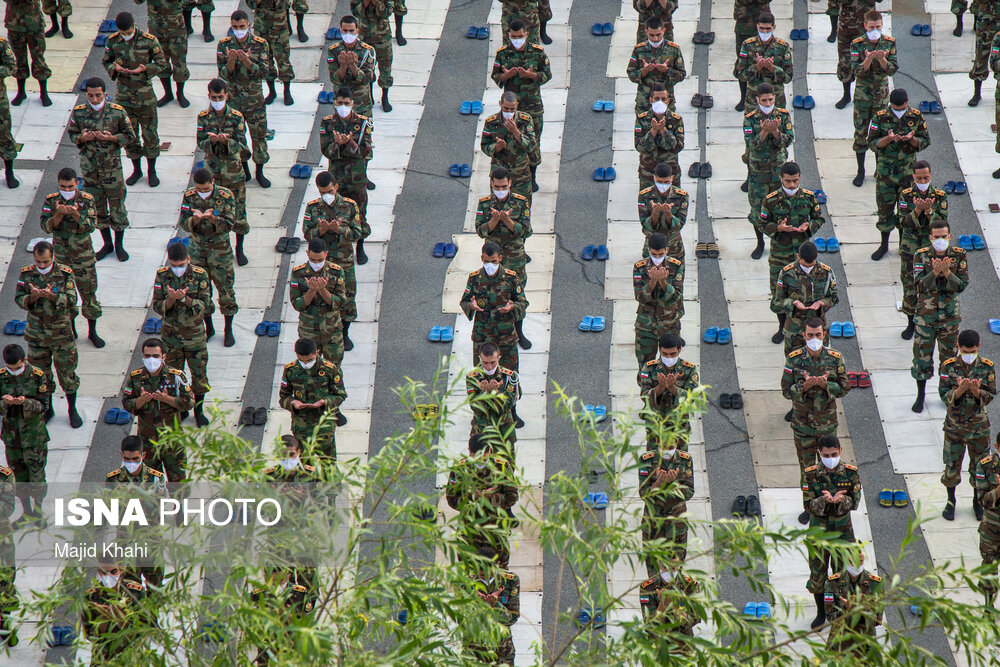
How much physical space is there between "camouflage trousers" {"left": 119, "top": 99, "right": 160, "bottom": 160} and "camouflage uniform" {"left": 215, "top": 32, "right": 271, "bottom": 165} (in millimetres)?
1098

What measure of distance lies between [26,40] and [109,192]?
4.30 metres

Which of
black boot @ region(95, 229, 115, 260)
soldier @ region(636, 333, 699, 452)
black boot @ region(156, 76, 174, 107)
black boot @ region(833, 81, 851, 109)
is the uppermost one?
soldier @ region(636, 333, 699, 452)

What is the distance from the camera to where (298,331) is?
1858cm

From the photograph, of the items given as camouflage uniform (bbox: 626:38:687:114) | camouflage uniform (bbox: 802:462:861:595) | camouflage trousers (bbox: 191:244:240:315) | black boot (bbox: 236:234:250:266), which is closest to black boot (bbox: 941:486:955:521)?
camouflage uniform (bbox: 802:462:861:595)

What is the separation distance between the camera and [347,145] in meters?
20.1

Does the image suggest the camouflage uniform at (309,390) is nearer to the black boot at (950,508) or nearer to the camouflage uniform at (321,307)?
the camouflage uniform at (321,307)

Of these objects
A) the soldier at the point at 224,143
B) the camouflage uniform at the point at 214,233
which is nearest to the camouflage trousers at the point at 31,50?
the soldier at the point at 224,143

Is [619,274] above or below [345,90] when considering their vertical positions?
below

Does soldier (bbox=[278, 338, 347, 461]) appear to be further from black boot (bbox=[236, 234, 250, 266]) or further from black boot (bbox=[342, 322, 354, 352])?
black boot (bbox=[236, 234, 250, 266])

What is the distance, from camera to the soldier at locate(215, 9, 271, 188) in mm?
21578

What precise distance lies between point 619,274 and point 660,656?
11.0m

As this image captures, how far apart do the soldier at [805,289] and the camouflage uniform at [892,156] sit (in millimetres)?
2614

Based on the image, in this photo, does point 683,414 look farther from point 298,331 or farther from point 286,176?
point 286,176

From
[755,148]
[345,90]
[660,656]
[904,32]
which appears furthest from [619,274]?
[660,656]
